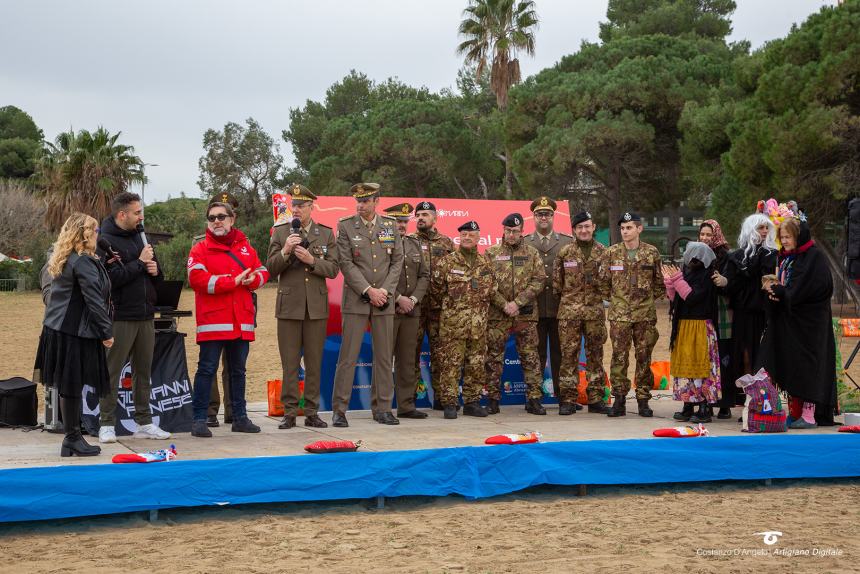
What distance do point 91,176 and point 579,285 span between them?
30.2 m

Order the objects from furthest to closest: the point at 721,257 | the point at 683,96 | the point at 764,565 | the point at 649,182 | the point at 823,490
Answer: the point at 649,182, the point at 683,96, the point at 721,257, the point at 823,490, the point at 764,565

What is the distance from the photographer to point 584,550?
15.2 feet

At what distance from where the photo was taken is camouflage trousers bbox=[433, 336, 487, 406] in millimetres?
7617

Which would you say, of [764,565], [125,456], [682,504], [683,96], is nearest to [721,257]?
[682,504]

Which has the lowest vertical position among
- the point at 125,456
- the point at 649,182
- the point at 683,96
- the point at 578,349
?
the point at 125,456

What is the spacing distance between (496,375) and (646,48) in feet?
74.4

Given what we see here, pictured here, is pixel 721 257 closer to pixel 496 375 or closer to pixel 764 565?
pixel 496 375

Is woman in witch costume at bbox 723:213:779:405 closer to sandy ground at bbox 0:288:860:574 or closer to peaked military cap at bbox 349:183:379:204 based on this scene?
sandy ground at bbox 0:288:860:574

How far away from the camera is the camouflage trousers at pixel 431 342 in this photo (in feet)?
26.2

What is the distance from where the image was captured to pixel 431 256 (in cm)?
796

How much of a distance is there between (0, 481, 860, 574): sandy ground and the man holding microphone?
1.33 meters

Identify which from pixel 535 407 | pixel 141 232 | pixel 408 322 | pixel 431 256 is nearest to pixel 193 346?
pixel 431 256

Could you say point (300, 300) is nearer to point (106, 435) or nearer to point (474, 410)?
point (106, 435)

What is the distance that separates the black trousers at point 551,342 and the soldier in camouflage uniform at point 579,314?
0.38m
